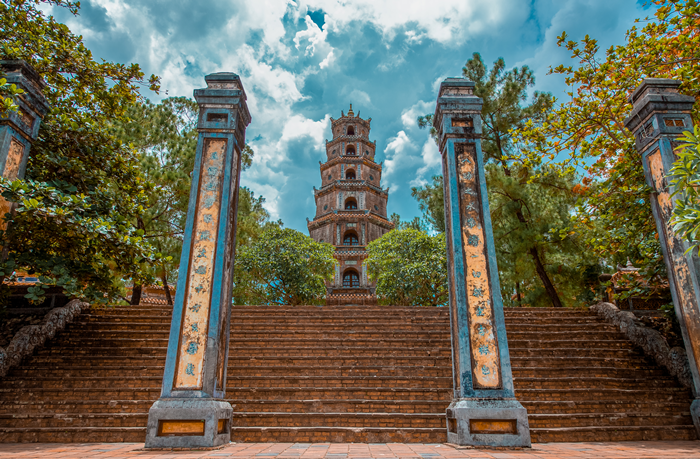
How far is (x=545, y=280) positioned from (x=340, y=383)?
27.2ft

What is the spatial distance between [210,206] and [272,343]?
3355mm

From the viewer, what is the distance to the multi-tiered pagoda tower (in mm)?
22594

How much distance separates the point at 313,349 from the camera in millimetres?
7109

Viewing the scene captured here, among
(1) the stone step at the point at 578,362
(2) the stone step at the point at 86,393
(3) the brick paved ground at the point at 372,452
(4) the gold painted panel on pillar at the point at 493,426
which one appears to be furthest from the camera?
(1) the stone step at the point at 578,362

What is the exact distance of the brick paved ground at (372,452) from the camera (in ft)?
11.8

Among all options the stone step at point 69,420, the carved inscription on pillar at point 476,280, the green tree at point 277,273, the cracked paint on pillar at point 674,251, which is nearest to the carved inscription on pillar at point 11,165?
the stone step at point 69,420

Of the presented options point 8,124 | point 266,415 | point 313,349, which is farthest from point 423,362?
point 8,124

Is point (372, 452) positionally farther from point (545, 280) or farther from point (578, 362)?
point (545, 280)

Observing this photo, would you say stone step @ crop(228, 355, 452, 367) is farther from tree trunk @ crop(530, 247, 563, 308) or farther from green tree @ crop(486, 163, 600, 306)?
tree trunk @ crop(530, 247, 563, 308)

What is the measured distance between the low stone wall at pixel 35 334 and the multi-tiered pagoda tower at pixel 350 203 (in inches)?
547

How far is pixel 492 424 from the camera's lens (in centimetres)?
416

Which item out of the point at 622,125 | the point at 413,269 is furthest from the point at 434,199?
the point at 622,125

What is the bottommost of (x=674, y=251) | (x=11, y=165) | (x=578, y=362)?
(x=578, y=362)

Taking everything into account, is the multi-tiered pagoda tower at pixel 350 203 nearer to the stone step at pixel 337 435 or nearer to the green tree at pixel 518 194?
the green tree at pixel 518 194
